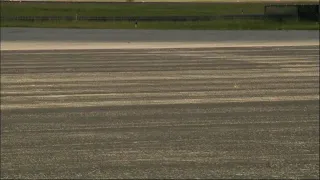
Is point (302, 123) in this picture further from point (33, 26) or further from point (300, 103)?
point (33, 26)

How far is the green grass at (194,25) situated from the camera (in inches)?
1385

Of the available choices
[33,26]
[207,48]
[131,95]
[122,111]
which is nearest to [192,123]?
[122,111]

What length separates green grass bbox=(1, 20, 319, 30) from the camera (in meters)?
35.2

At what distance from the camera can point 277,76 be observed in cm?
1535

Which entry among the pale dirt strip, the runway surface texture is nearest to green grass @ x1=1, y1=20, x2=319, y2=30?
the pale dirt strip

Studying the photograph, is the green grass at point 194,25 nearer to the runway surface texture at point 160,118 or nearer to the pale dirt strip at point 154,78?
the pale dirt strip at point 154,78

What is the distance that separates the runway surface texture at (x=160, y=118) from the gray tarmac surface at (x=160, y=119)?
0.02 meters

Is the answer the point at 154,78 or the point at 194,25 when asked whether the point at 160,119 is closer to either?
the point at 154,78

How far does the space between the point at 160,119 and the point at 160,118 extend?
88 millimetres

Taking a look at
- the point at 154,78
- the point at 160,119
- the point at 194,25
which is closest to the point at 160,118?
the point at 160,119

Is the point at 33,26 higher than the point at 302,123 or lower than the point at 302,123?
higher

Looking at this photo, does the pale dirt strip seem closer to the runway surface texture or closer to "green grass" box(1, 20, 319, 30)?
the runway surface texture

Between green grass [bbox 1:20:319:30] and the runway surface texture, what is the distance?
17071mm

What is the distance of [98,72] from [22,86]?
3093 mm
